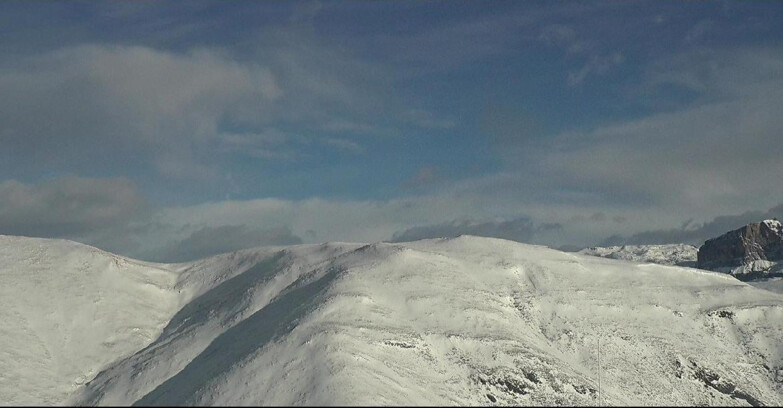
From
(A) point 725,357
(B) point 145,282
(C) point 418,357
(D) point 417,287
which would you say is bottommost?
(A) point 725,357

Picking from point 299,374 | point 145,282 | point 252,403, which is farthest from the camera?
point 145,282

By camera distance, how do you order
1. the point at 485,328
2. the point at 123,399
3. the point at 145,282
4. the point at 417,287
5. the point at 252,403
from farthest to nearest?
the point at 145,282 < the point at 417,287 < the point at 485,328 < the point at 123,399 < the point at 252,403

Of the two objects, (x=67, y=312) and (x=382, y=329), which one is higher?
(x=67, y=312)

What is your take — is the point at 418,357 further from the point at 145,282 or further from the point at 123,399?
the point at 145,282

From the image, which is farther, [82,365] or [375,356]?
[82,365]

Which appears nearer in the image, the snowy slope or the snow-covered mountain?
the snow-covered mountain

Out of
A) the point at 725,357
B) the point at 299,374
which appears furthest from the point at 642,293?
the point at 299,374

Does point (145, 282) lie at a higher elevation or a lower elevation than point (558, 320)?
higher

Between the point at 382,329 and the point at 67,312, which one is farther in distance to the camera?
the point at 67,312
